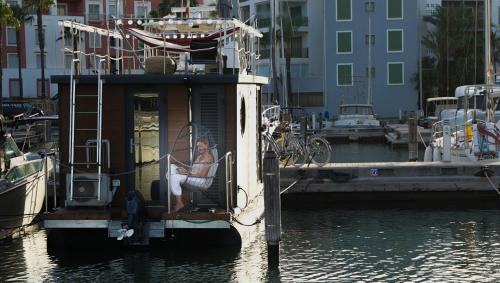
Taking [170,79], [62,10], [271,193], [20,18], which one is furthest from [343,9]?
[271,193]

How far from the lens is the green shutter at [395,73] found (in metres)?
68.3

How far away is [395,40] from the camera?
→ 6825cm

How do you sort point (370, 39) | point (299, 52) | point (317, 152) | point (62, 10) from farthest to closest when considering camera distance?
point (62, 10)
point (299, 52)
point (370, 39)
point (317, 152)

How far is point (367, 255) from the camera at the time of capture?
15297mm

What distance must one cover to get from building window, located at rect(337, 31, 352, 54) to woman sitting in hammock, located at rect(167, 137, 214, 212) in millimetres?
55404

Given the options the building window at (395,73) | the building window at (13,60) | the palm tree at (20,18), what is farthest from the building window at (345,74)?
the building window at (13,60)

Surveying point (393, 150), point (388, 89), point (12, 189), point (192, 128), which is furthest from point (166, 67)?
point (388, 89)

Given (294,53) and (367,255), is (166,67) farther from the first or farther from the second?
(294,53)

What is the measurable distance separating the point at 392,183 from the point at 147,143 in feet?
27.2

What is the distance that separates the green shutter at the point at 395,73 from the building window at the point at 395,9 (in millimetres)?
3927

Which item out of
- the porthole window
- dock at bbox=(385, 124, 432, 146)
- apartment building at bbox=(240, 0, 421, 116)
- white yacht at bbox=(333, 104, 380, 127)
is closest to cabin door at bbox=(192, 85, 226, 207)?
the porthole window

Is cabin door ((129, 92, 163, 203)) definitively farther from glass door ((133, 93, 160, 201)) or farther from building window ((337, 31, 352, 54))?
building window ((337, 31, 352, 54))

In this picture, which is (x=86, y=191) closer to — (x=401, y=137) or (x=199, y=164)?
(x=199, y=164)

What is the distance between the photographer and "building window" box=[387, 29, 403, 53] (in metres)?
68.2
